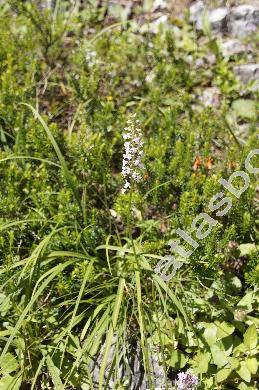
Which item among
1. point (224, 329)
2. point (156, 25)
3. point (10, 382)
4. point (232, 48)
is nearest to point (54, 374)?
point (10, 382)

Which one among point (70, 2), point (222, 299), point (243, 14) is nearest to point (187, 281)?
point (222, 299)

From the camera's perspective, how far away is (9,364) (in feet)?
9.78

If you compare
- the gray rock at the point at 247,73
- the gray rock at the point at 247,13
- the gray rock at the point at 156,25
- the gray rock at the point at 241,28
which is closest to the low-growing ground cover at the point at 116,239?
the gray rock at the point at 247,73

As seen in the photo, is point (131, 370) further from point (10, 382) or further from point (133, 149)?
point (133, 149)

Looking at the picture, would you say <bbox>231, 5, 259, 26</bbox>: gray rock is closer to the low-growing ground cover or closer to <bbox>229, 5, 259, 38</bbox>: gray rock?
<bbox>229, 5, 259, 38</bbox>: gray rock

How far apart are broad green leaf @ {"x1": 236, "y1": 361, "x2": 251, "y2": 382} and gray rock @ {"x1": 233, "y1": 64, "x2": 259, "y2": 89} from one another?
2640mm

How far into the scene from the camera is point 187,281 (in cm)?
331

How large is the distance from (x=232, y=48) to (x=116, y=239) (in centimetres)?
253

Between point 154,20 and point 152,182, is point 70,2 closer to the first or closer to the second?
point 154,20

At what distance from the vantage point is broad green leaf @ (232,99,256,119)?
443 cm

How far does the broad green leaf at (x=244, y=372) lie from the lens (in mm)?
2873

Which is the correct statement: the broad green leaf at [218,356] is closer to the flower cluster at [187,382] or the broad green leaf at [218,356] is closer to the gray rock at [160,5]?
the flower cluster at [187,382]

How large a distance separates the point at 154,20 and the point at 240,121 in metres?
1.55

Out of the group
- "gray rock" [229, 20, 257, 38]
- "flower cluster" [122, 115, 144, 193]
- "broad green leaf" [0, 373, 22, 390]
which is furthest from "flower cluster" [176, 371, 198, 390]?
"gray rock" [229, 20, 257, 38]
